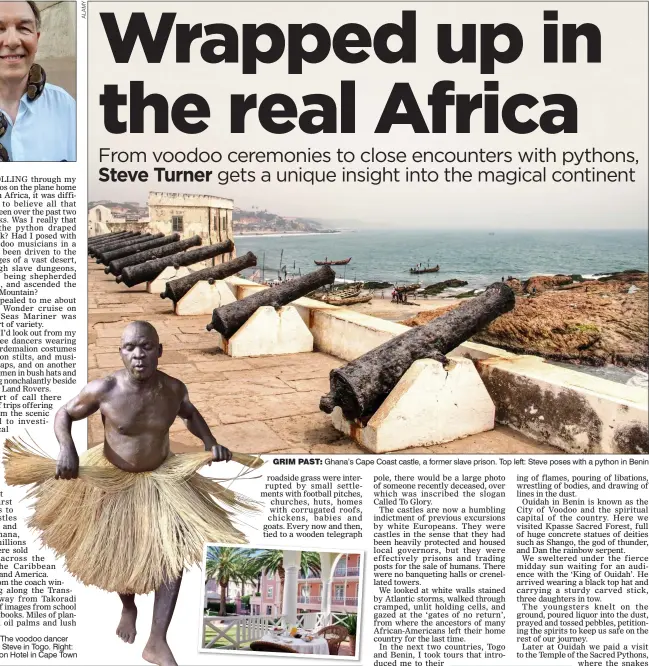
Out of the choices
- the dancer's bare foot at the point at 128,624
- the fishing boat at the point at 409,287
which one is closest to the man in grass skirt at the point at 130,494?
the dancer's bare foot at the point at 128,624

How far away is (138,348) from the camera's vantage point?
3389 mm

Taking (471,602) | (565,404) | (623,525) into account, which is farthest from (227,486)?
(623,525)

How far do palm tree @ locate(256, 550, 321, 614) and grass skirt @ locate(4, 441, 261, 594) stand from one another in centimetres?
37

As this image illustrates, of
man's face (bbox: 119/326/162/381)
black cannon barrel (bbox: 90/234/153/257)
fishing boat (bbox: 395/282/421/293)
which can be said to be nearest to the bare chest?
man's face (bbox: 119/326/162/381)

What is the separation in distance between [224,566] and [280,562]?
1.08ft

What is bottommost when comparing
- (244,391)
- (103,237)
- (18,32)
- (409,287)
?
(244,391)

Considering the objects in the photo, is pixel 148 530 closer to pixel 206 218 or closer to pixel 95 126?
pixel 95 126

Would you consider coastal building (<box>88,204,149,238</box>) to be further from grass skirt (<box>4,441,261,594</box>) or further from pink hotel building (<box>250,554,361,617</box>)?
pink hotel building (<box>250,554,361,617</box>)

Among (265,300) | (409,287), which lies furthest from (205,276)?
(409,287)

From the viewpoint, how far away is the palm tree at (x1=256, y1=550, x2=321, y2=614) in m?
3.96

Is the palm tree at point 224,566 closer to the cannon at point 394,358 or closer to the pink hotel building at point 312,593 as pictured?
the pink hotel building at point 312,593

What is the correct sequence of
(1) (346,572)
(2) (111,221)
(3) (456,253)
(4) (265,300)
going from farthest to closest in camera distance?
(4) (265,300) < (3) (456,253) < (2) (111,221) < (1) (346,572)

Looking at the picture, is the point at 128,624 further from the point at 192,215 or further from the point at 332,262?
the point at 332,262

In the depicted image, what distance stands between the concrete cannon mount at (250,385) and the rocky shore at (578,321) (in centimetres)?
94
